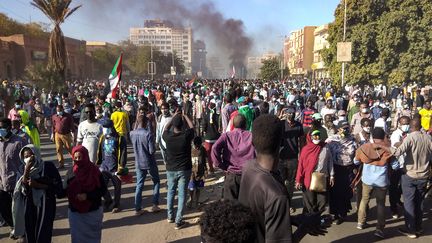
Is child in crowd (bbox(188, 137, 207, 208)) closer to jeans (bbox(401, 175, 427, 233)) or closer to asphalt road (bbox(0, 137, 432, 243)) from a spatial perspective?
asphalt road (bbox(0, 137, 432, 243))

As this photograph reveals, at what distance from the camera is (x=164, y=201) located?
692 centimetres

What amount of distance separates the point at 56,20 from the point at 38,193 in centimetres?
2064

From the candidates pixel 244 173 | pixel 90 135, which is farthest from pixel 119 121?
pixel 244 173

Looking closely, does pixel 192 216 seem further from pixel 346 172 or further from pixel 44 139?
pixel 44 139

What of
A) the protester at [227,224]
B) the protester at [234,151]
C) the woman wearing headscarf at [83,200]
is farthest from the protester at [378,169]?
the protester at [227,224]

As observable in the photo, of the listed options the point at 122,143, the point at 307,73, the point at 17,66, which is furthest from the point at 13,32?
the point at 122,143

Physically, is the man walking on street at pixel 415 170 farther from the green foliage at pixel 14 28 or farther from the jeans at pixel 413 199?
the green foliage at pixel 14 28

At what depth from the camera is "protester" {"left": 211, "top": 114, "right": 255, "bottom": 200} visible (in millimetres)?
4812

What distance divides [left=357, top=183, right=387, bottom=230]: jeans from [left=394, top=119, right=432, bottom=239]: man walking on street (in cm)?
35

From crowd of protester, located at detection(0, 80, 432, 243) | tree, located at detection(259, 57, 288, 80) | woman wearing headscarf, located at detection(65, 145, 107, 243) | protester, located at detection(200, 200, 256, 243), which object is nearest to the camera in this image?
protester, located at detection(200, 200, 256, 243)

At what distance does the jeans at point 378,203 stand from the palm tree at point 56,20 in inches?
800

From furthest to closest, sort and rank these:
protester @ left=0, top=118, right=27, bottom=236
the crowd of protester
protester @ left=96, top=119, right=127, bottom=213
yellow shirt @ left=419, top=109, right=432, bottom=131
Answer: yellow shirt @ left=419, top=109, right=432, bottom=131 < protester @ left=96, top=119, right=127, bottom=213 < protester @ left=0, top=118, right=27, bottom=236 < the crowd of protester

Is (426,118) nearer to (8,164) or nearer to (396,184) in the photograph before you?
(396,184)

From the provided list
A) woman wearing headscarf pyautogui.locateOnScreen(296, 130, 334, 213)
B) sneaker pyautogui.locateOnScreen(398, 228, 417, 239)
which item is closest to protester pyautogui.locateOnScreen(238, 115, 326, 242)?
woman wearing headscarf pyautogui.locateOnScreen(296, 130, 334, 213)
